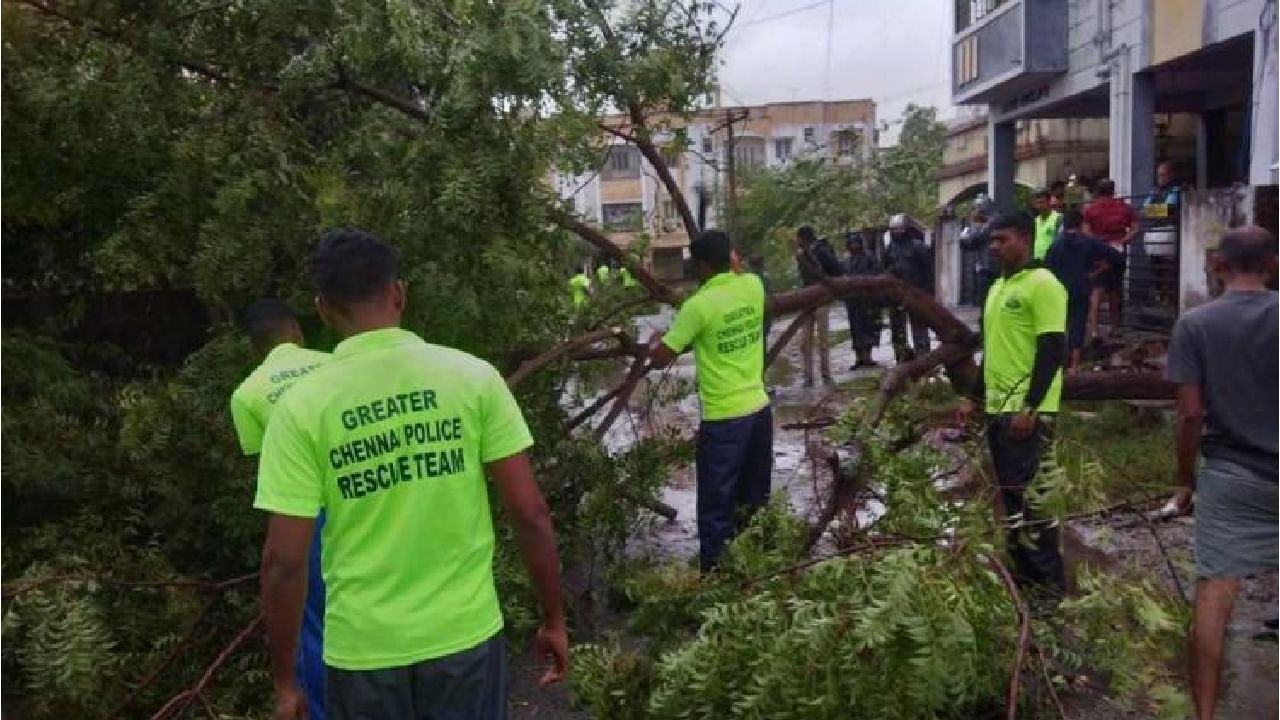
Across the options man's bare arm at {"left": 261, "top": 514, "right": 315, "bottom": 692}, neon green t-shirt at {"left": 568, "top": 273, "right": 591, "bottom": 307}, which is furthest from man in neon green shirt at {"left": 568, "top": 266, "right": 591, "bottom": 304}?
man's bare arm at {"left": 261, "top": 514, "right": 315, "bottom": 692}

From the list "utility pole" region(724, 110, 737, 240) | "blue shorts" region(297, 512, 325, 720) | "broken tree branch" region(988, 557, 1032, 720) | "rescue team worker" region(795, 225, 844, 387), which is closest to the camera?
"broken tree branch" region(988, 557, 1032, 720)

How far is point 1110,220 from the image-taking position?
34.0 feet

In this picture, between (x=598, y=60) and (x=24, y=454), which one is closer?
(x=24, y=454)

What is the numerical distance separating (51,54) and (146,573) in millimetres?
2126

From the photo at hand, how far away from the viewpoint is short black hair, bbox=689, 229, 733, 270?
4.96 m

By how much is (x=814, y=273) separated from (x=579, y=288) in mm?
1268

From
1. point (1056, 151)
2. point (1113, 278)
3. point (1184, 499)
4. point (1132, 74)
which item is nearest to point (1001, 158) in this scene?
point (1056, 151)

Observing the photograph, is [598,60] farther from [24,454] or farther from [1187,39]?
[1187,39]

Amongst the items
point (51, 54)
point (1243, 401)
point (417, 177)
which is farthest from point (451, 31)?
point (1243, 401)

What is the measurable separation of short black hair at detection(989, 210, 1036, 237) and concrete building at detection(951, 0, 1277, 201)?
6271mm

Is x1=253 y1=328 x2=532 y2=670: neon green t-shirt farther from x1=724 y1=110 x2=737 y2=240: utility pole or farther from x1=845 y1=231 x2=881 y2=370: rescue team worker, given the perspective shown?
x1=845 y1=231 x2=881 y2=370: rescue team worker

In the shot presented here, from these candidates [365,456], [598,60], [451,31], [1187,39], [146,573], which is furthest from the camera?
[1187,39]

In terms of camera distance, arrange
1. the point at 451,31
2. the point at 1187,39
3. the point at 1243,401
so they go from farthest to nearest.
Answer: the point at 1187,39 < the point at 451,31 < the point at 1243,401

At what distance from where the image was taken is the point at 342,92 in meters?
4.75
